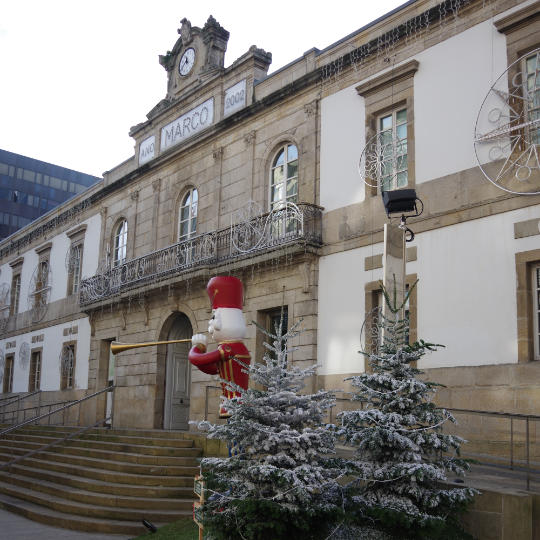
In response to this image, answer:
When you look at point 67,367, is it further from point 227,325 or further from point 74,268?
point 227,325

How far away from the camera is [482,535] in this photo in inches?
254

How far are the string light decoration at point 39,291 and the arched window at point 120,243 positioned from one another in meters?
5.03

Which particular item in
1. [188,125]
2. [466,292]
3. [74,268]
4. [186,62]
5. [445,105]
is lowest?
[466,292]

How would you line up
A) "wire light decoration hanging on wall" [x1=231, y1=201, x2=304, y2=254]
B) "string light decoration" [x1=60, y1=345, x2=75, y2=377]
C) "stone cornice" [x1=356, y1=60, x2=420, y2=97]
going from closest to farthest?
1. "stone cornice" [x1=356, y1=60, x2=420, y2=97]
2. "wire light decoration hanging on wall" [x1=231, y1=201, x2=304, y2=254]
3. "string light decoration" [x1=60, y1=345, x2=75, y2=377]

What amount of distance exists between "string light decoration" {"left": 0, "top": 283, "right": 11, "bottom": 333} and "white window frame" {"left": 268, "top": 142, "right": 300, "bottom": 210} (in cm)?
1746

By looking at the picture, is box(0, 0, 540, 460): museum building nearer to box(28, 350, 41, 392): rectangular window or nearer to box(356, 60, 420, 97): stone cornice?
box(356, 60, 420, 97): stone cornice

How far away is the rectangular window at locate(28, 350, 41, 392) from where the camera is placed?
25.0m

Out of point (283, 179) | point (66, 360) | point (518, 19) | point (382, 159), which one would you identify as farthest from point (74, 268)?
point (518, 19)

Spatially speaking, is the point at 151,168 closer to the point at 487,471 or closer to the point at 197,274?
the point at 197,274

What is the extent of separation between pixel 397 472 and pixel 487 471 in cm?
307

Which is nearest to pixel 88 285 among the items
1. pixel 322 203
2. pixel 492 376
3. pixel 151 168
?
pixel 151 168

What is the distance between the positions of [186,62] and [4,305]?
1508 centimetres

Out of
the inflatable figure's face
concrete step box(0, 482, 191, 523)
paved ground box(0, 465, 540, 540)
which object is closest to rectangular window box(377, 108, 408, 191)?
the inflatable figure's face

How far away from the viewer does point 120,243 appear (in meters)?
21.4
